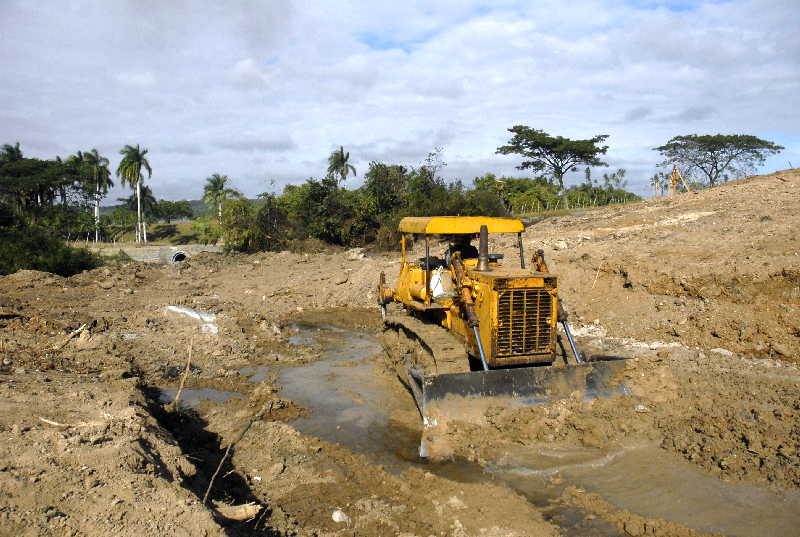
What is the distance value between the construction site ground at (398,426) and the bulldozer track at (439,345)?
78 cm

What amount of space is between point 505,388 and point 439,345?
1100mm

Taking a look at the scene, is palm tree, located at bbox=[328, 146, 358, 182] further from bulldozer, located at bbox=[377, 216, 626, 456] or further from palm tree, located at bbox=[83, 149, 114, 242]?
bulldozer, located at bbox=[377, 216, 626, 456]

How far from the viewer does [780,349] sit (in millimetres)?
9117

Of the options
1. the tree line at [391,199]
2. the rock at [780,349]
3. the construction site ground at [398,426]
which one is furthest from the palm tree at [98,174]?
the rock at [780,349]

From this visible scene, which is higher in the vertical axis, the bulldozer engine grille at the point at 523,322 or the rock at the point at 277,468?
the bulldozer engine grille at the point at 523,322

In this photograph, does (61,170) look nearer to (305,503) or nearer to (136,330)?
(136,330)

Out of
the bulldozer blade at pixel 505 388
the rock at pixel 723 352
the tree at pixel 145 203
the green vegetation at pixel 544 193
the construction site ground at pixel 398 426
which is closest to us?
the construction site ground at pixel 398 426

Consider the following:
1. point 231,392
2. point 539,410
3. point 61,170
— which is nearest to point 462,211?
point 231,392

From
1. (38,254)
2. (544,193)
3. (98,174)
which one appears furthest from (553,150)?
(98,174)

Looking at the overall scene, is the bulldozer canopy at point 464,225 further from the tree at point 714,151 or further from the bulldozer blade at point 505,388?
the tree at point 714,151

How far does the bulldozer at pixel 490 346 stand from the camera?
253 inches

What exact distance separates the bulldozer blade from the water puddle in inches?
137

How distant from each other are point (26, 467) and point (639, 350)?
9.28 meters

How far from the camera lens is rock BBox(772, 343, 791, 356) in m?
9.05
